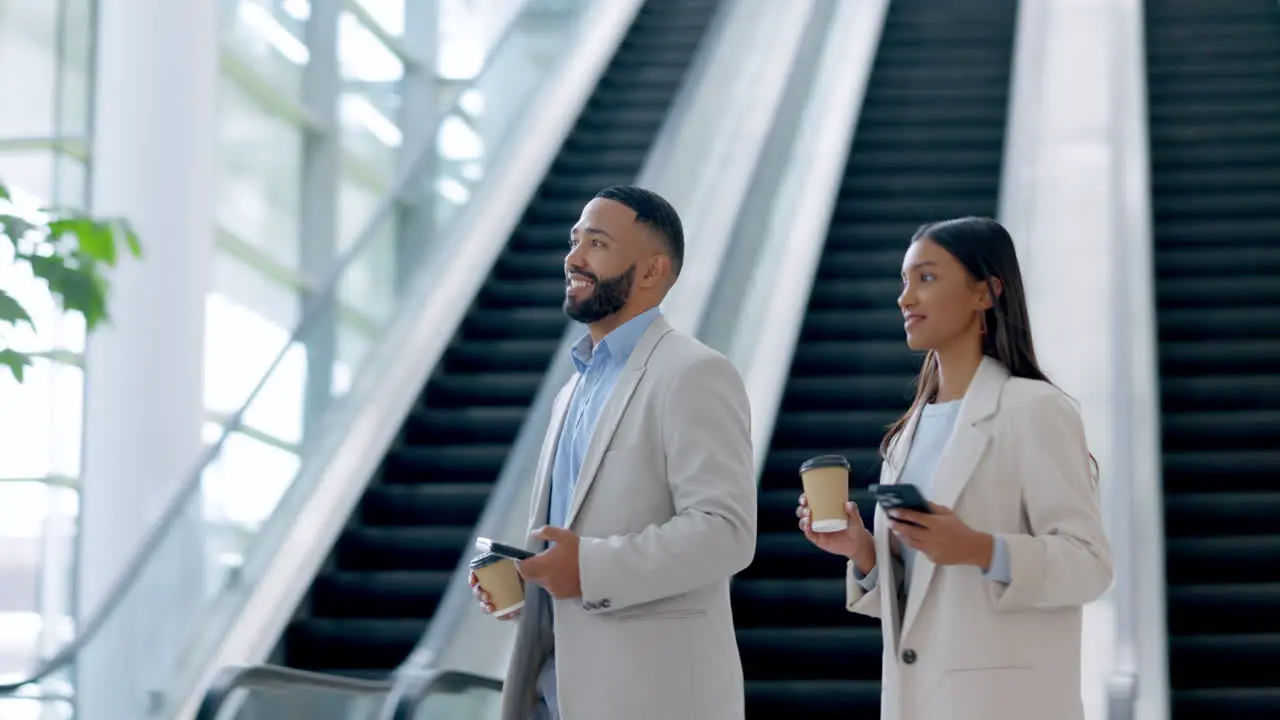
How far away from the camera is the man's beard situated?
3.22 metres

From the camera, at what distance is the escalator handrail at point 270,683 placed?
194 inches

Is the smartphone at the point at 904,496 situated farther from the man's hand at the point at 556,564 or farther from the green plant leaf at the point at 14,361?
the green plant leaf at the point at 14,361

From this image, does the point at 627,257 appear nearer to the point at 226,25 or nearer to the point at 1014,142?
the point at 1014,142

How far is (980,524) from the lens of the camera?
9.83ft

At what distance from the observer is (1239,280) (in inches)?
352

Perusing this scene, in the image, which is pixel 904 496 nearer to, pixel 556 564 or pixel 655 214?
pixel 556 564

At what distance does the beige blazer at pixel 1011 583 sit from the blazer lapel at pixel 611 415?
52 cm

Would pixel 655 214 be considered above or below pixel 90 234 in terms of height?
below

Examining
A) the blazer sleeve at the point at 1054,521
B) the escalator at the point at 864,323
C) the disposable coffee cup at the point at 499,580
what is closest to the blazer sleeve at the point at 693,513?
the disposable coffee cup at the point at 499,580

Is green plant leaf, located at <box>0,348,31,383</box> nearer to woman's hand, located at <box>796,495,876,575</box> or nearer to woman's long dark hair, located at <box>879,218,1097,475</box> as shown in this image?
woman's hand, located at <box>796,495,876,575</box>

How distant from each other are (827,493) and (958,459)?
215 millimetres

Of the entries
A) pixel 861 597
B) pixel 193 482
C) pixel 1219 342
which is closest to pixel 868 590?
pixel 861 597

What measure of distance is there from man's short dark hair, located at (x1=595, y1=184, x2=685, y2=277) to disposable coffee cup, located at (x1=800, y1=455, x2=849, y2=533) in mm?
451

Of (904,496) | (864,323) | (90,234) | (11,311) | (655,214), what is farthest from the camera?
(864,323)
